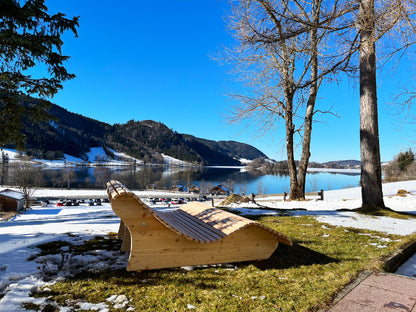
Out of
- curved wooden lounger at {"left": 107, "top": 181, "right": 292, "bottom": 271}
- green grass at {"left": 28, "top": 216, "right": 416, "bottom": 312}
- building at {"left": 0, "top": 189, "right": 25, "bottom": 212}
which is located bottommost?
building at {"left": 0, "top": 189, "right": 25, "bottom": 212}

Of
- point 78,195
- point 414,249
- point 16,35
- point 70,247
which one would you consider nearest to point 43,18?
point 16,35

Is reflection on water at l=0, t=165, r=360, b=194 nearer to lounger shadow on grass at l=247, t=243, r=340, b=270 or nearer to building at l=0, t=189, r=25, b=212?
building at l=0, t=189, r=25, b=212

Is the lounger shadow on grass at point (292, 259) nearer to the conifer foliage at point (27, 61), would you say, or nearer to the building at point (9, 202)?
the conifer foliage at point (27, 61)

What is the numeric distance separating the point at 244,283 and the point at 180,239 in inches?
38.1

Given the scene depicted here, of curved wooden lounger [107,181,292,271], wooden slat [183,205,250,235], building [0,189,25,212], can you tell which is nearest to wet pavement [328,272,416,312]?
curved wooden lounger [107,181,292,271]

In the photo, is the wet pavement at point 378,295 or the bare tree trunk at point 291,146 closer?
the wet pavement at point 378,295

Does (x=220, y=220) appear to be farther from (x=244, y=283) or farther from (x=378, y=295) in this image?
(x=378, y=295)

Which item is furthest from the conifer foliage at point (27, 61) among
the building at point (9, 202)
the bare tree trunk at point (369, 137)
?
the building at point (9, 202)

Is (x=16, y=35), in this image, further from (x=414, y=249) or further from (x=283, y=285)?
(x=414, y=249)

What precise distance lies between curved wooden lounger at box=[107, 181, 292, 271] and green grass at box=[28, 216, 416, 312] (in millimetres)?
136

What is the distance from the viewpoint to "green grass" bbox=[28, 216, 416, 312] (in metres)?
2.48

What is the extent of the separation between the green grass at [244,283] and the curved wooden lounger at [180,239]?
0.14 meters

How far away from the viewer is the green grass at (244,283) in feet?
8.13

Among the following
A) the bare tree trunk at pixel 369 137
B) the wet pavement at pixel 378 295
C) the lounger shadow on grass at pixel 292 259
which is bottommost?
the lounger shadow on grass at pixel 292 259
